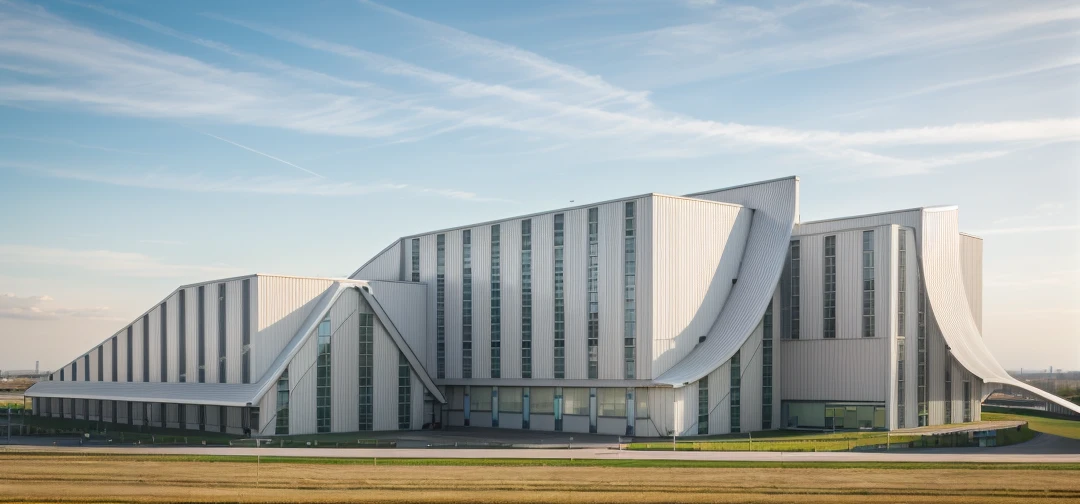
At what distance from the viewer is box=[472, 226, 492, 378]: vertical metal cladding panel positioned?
242 feet

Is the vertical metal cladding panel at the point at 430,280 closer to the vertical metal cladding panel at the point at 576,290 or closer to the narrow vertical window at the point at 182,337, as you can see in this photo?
the vertical metal cladding panel at the point at 576,290

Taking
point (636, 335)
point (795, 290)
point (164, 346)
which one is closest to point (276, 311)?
point (164, 346)

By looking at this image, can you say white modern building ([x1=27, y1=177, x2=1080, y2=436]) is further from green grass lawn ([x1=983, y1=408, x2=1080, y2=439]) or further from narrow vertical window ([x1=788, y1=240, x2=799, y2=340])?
green grass lawn ([x1=983, y1=408, x2=1080, y2=439])

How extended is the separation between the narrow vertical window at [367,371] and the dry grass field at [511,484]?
23.1 metres

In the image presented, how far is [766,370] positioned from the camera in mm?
66375

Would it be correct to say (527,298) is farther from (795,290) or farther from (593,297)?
(795,290)

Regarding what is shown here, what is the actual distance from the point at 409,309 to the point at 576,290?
15.0m

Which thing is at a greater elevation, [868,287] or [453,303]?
[868,287]

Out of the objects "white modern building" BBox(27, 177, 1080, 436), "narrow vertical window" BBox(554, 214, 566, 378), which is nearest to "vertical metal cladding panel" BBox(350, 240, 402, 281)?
"white modern building" BBox(27, 177, 1080, 436)

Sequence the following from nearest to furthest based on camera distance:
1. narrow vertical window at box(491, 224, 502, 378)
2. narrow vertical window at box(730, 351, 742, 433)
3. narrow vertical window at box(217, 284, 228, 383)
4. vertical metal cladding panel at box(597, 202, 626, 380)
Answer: narrow vertical window at box(730, 351, 742, 433) < vertical metal cladding panel at box(597, 202, 626, 380) < narrow vertical window at box(217, 284, 228, 383) < narrow vertical window at box(491, 224, 502, 378)

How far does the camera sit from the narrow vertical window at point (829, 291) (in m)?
65.8

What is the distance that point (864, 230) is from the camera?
6469cm

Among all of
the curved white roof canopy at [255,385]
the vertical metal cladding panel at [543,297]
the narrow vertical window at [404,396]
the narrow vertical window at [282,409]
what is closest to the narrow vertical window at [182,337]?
the curved white roof canopy at [255,385]

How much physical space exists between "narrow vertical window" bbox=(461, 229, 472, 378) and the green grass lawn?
3857 centimetres
